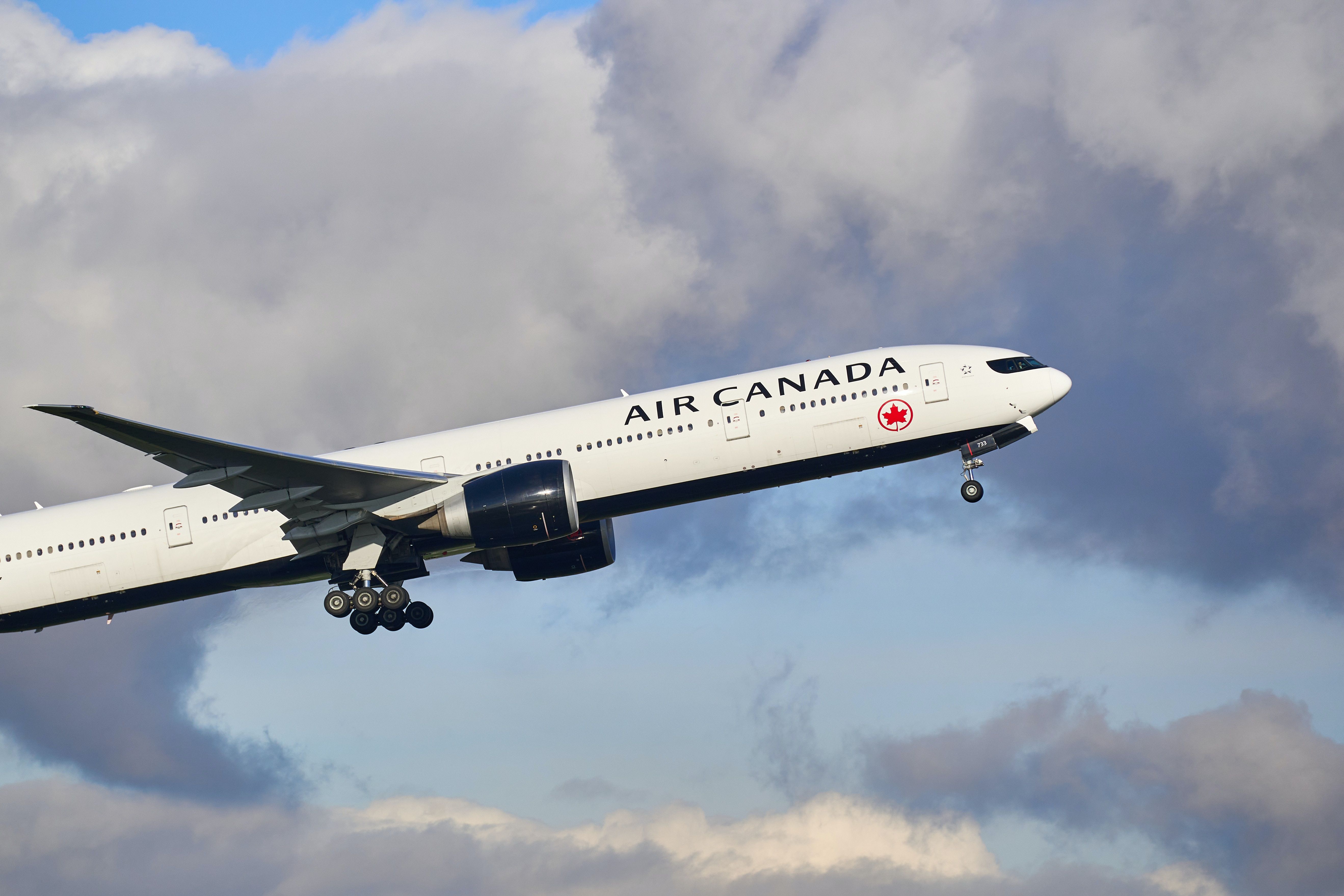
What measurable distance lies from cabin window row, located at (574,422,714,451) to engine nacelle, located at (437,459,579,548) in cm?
141

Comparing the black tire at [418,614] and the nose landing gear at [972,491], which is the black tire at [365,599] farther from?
the nose landing gear at [972,491]

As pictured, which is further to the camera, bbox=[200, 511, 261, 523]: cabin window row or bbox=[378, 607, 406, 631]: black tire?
bbox=[378, 607, 406, 631]: black tire

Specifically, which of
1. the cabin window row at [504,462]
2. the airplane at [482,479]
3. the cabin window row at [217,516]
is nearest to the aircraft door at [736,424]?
the airplane at [482,479]

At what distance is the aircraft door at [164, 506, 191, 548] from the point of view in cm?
4062

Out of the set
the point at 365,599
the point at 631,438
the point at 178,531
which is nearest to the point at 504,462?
the point at 631,438

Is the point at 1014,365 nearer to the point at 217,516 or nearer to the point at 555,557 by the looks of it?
the point at 555,557

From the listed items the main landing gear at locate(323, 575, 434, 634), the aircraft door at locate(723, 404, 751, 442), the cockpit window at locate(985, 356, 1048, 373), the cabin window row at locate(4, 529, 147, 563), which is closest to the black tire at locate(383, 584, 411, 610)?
the main landing gear at locate(323, 575, 434, 634)

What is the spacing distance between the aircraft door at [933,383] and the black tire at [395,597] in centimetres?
1687

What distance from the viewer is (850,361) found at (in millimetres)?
39312

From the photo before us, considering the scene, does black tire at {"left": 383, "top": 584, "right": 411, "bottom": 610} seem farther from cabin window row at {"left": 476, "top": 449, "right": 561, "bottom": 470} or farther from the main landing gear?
cabin window row at {"left": 476, "top": 449, "right": 561, "bottom": 470}

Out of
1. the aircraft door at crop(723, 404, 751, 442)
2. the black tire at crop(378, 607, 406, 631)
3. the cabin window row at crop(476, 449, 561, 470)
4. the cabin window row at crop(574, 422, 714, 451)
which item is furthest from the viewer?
the black tire at crop(378, 607, 406, 631)

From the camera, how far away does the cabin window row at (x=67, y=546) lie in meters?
40.9

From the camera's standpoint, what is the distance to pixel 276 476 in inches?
1492

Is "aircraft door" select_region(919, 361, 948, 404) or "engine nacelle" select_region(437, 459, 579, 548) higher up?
"aircraft door" select_region(919, 361, 948, 404)
